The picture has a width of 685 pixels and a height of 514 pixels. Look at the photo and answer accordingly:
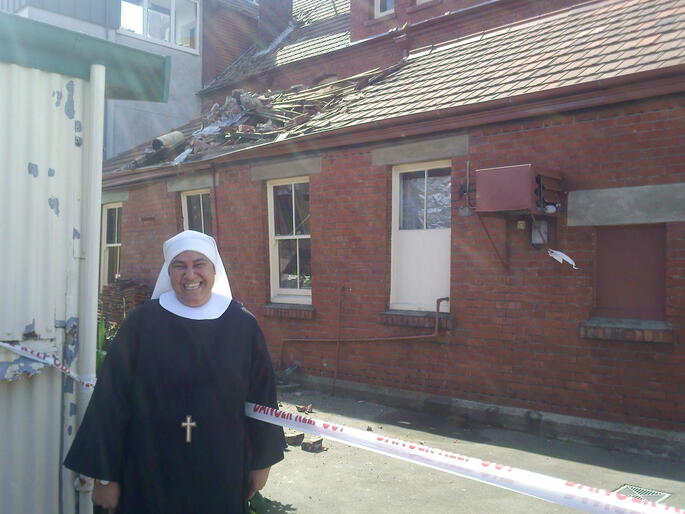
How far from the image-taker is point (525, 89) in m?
7.27

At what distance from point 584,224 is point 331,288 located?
11.9 feet

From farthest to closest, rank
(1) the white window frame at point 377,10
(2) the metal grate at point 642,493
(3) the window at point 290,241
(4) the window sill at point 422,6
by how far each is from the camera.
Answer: (1) the white window frame at point 377,10
(4) the window sill at point 422,6
(3) the window at point 290,241
(2) the metal grate at point 642,493

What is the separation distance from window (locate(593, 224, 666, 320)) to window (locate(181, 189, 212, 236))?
6793mm

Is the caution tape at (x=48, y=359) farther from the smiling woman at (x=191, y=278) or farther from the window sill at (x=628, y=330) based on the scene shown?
the window sill at (x=628, y=330)

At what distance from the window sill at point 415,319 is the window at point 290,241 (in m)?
1.69

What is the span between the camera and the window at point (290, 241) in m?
9.88

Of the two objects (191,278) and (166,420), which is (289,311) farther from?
(166,420)

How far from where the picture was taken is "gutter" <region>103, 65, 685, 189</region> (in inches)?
249

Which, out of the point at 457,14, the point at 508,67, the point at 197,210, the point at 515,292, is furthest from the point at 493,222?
the point at 457,14

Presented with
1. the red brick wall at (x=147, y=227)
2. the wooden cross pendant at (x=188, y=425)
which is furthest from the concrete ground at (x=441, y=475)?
the red brick wall at (x=147, y=227)

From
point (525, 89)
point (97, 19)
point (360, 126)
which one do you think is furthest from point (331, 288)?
point (97, 19)

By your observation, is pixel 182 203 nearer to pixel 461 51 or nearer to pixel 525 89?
pixel 461 51

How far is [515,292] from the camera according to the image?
23.9ft

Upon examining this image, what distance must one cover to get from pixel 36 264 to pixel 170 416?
4.10 feet
